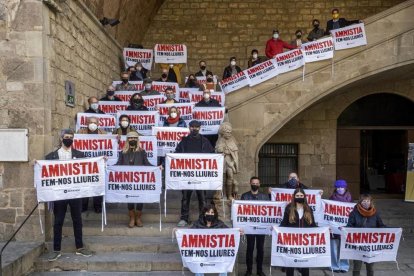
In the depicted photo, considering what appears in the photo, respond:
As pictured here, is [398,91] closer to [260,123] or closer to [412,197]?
[412,197]

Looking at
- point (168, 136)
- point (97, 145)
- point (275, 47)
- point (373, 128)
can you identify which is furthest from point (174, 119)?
point (373, 128)

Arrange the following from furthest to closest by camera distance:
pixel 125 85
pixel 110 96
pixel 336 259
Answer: pixel 125 85
pixel 110 96
pixel 336 259

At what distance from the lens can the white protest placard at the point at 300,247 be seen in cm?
765

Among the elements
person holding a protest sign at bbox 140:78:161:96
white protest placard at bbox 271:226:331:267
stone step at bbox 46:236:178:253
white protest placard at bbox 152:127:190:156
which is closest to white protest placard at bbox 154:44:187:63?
person holding a protest sign at bbox 140:78:161:96

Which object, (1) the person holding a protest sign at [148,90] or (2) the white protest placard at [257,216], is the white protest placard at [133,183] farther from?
(1) the person holding a protest sign at [148,90]

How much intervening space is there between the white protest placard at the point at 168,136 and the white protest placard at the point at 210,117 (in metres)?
1.22

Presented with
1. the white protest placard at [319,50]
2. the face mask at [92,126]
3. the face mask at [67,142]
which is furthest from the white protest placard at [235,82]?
the face mask at [67,142]

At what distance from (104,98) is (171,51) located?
545 centimetres

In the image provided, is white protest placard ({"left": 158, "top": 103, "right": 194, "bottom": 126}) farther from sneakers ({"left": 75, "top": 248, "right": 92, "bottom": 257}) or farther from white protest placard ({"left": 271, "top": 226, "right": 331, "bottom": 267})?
white protest placard ({"left": 271, "top": 226, "right": 331, "bottom": 267})

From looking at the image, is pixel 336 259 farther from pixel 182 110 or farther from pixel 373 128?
pixel 373 128

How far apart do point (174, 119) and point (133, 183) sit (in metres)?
2.72

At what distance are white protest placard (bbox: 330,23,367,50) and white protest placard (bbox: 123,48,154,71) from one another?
22.8ft

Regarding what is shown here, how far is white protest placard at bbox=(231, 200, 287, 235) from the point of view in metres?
8.51

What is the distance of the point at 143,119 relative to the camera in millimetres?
11352
